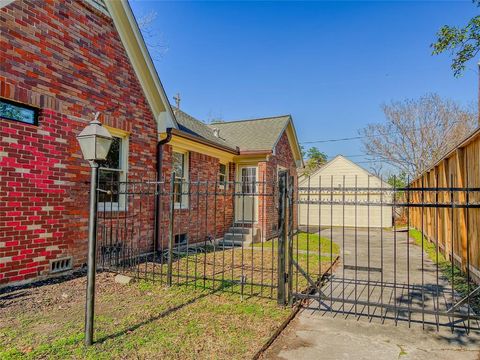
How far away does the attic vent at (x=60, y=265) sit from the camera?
5.43 meters

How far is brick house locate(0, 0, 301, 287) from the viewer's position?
4.85 metres

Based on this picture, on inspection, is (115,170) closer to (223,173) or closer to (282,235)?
(282,235)

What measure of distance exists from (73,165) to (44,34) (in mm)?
2368

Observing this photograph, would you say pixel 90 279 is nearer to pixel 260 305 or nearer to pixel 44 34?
pixel 260 305

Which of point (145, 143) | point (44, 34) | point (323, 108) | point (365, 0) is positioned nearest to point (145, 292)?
point (145, 143)

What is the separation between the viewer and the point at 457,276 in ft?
21.4

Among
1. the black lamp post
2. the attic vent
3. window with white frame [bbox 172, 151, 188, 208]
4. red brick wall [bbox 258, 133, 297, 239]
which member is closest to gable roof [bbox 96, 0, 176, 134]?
window with white frame [bbox 172, 151, 188, 208]

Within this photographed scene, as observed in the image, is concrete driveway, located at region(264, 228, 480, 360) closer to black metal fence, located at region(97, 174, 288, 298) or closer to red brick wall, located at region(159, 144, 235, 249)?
black metal fence, located at region(97, 174, 288, 298)

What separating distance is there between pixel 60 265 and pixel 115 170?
2255 mm

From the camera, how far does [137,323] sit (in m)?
3.73

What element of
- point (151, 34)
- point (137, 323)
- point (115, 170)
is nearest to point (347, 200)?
point (151, 34)

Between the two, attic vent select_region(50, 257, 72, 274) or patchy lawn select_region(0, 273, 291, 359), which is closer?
patchy lawn select_region(0, 273, 291, 359)

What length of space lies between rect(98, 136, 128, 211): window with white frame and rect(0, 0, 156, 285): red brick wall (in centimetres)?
47

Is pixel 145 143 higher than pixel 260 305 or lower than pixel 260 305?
higher
